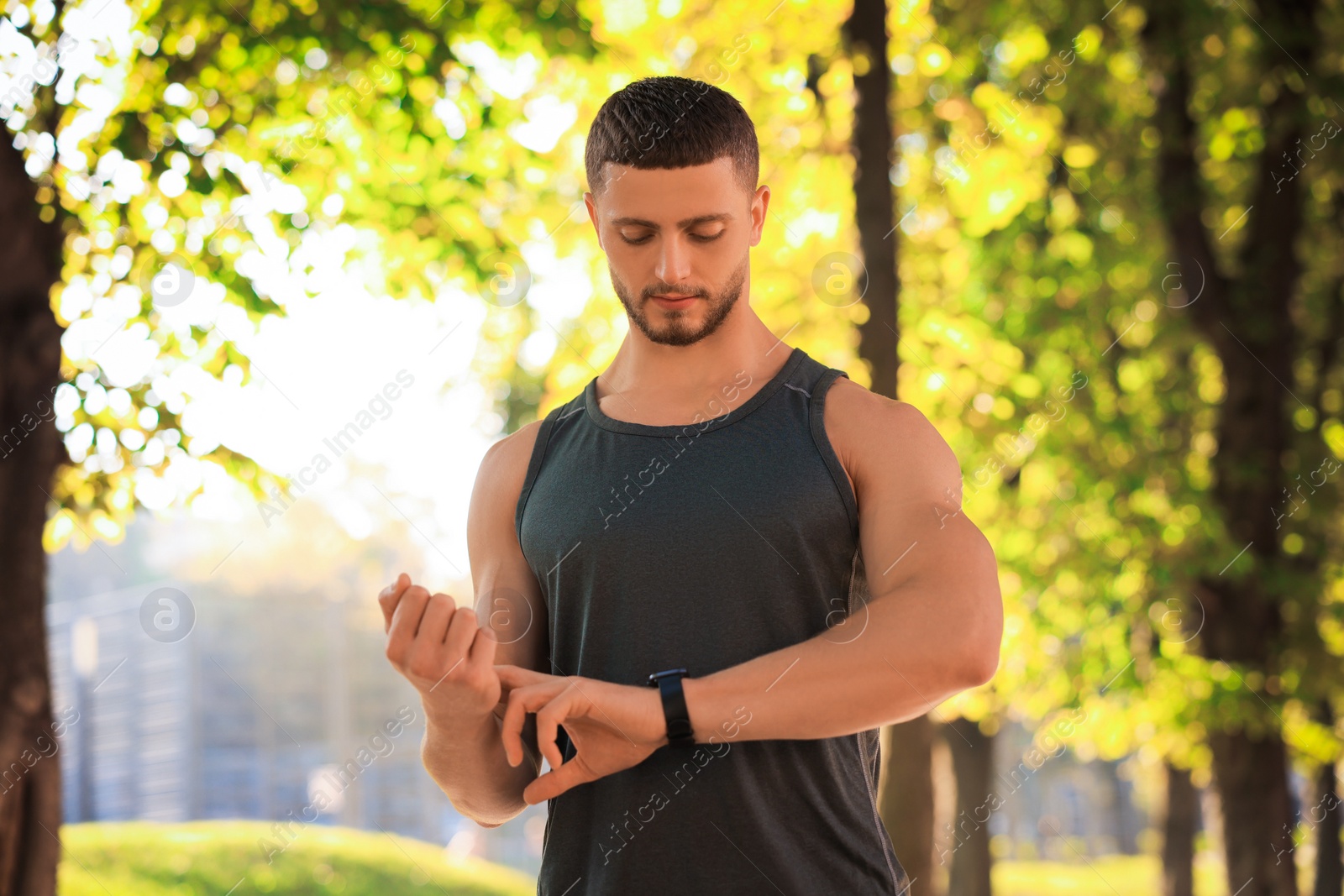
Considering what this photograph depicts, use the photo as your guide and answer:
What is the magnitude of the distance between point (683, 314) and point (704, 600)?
49 centimetres

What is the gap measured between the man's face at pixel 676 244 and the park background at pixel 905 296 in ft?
9.72

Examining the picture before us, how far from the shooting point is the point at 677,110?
6.60 feet

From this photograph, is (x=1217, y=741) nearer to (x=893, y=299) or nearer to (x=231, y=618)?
(x=893, y=299)

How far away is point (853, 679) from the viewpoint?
1.71 meters

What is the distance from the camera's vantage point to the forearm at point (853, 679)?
5.56 ft

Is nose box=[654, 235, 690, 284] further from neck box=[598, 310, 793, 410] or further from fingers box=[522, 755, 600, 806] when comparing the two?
fingers box=[522, 755, 600, 806]

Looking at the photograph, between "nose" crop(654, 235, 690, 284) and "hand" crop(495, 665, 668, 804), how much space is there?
0.68 meters

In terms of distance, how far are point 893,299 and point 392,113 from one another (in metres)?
2.91

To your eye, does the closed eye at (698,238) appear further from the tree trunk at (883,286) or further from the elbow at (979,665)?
the tree trunk at (883,286)

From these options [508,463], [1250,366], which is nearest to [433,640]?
[508,463]

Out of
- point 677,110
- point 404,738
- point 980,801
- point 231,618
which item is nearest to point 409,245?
point 677,110

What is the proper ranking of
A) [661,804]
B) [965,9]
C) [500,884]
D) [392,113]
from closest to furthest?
[661,804] < [392,113] < [965,9] < [500,884]

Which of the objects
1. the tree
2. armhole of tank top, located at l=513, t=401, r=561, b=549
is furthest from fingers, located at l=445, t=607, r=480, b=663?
the tree

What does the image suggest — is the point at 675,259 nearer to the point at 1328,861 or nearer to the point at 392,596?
the point at 392,596
